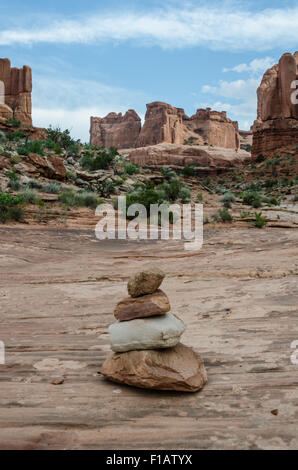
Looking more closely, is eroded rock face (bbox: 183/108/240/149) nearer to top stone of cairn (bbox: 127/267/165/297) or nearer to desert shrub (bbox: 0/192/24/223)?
desert shrub (bbox: 0/192/24/223)

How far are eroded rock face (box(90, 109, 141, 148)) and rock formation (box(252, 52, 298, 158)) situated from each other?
40.9 meters

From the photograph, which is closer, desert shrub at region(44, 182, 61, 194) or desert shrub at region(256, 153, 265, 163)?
desert shrub at region(44, 182, 61, 194)

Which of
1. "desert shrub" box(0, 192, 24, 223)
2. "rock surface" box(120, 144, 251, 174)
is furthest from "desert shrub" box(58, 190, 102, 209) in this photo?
"rock surface" box(120, 144, 251, 174)

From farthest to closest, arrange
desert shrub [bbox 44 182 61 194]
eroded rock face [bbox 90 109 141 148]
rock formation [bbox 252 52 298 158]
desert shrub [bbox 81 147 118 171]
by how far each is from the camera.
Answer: eroded rock face [bbox 90 109 141 148], rock formation [bbox 252 52 298 158], desert shrub [bbox 81 147 118 171], desert shrub [bbox 44 182 61 194]

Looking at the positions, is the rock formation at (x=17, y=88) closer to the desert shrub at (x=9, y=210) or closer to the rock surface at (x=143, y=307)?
the desert shrub at (x=9, y=210)

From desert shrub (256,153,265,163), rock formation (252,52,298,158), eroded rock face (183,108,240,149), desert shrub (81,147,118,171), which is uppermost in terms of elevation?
eroded rock face (183,108,240,149)

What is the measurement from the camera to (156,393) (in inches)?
113

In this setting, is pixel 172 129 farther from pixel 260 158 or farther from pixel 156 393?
pixel 156 393

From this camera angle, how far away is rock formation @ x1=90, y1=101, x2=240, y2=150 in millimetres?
76625

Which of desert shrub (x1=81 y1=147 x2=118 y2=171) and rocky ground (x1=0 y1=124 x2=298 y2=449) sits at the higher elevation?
desert shrub (x1=81 y1=147 x2=118 y2=171)

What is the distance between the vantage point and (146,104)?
8125cm

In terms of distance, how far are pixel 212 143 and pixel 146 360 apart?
80046mm

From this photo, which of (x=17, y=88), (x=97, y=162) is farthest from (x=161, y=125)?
(x=97, y=162)
